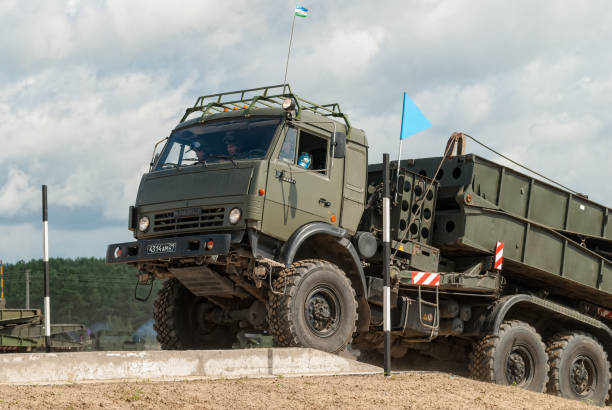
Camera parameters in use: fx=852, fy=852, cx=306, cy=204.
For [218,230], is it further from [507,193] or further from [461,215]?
[507,193]

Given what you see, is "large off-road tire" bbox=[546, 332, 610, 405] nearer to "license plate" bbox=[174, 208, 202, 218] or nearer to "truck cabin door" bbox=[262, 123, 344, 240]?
"truck cabin door" bbox=[262, 123, 344, 240]

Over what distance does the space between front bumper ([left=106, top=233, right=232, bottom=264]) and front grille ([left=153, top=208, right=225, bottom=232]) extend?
26 centimetres

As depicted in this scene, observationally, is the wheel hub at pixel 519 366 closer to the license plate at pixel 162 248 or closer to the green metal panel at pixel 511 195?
the green metal panel at pixel 511 195

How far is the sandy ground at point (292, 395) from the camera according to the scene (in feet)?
24.3

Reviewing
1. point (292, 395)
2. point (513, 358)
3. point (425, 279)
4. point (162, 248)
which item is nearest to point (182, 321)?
point (162, 248)

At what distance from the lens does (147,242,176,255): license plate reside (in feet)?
35.8

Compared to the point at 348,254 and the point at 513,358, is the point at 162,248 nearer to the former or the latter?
the point at 348,254

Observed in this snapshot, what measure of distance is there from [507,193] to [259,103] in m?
4.33

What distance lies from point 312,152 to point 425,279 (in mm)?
2643

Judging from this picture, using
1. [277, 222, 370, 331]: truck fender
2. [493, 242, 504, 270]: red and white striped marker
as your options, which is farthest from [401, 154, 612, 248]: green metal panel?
[277, 222, 370, 331]: truck fender

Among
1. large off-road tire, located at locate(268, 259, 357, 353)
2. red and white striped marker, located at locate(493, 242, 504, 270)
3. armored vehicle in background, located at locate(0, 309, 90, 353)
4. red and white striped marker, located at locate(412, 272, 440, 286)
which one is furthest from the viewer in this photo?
armored vehicle in background, located at locate(0, 309, 90, 353)

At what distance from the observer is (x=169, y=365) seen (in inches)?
361

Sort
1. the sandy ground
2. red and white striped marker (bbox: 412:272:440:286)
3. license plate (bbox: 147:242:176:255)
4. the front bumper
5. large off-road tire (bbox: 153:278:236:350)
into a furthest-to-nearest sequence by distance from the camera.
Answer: red and white striped marker (bbox: 412:272:440:286) → large off-road tire (bbox: 153:278:236:350) → license plate (bbox: 147:242:176:255) → the front bumper → the sandy ground

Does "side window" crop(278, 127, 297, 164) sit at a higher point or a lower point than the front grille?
higher
